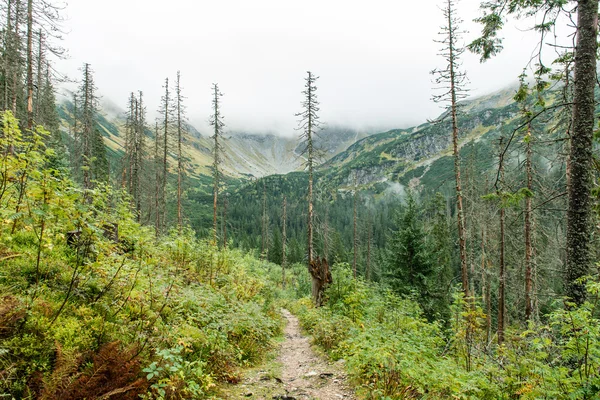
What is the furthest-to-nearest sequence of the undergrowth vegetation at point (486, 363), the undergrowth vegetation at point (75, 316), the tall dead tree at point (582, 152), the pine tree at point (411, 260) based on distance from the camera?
1. the pine tree at point (411, 260)
2. the tall dead tree at point (582, 152)
3. the undergrowth vegetation at point (486, 363)
4. the undergrowth vegetation at point (75, 316)

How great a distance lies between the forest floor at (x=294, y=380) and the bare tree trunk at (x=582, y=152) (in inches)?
179

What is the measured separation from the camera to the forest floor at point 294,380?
17.3ft

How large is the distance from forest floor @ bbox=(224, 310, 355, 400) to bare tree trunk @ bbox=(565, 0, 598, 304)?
4.55 metres

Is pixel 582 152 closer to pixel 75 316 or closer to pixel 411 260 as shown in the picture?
pixel 75 316

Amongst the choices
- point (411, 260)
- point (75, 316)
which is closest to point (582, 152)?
point (75, 316)

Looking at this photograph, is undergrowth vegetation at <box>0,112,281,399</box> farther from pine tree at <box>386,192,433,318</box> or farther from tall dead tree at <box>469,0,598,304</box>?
pine tree at <box>386,192,433,318</box>

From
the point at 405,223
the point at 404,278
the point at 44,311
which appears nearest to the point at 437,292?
the point at 404,278

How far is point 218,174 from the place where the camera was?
27141 millimetres

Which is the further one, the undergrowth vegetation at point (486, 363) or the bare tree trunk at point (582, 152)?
the bare tree trunk at point (582, 152)

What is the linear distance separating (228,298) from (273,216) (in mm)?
110598

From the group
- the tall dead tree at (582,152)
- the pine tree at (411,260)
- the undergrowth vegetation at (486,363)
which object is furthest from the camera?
the pine tree at (411,260)

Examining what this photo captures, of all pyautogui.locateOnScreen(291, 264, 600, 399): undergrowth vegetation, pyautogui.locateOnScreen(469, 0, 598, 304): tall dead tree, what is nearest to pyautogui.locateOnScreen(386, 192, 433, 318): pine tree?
pyautogui.locateOnScreen(291, 264, 600, 399): undergrowth vegetation

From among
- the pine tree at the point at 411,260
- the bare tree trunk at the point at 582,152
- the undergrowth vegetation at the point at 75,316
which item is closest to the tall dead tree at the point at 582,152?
the bare tree trunk at the point at 582,152

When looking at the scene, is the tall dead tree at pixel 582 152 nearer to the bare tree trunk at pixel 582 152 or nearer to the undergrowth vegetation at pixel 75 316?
the bare tree trunk at pixel 582 152
